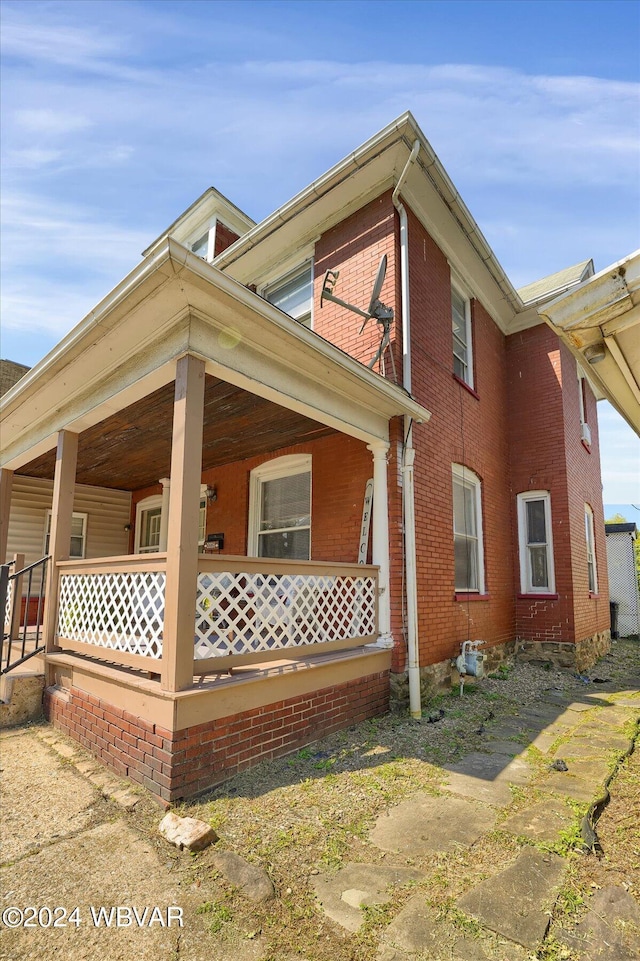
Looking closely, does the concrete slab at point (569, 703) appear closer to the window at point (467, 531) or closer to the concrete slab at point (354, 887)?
the window at point (467, 531)

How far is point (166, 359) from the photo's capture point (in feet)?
13.6

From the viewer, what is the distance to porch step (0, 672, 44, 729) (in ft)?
17.0

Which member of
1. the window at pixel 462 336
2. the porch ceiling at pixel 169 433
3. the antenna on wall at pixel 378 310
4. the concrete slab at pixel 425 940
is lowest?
the concrete slab at pixel 425 940

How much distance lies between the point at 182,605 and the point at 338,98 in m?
5.57

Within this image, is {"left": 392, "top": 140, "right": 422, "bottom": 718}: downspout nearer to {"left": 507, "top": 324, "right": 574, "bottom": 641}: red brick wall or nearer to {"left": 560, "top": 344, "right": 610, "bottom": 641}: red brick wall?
{"left": 507, "top": 324, "right": 574, "bottom": 641}: red brick wall

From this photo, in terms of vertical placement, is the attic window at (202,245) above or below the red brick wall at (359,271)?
above

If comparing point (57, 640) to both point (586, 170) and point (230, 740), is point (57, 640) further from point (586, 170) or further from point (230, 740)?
point (586, 170)

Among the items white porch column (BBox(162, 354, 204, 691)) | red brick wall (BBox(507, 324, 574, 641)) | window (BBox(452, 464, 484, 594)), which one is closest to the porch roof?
white porch column (BBox(162, 354, 204, 691))

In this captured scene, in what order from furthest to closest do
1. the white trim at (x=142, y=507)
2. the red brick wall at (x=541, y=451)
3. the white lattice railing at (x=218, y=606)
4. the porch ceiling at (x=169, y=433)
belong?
the white trim at (x=142, y=507)
the red brick wall at (x=541, y=451)
the porch ceiling at (x=169, y=433)
the white lattice railing at (x=218, y=606)

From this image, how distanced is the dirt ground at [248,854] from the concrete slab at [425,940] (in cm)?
6

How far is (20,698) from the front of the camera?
207 inches

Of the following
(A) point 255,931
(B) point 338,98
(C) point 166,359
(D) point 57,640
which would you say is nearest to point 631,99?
(B) point 338,98

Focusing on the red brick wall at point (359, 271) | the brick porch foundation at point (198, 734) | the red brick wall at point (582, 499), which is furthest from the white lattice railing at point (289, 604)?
the red brick wall at point (582, 499)

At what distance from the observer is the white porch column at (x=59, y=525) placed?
544cm
